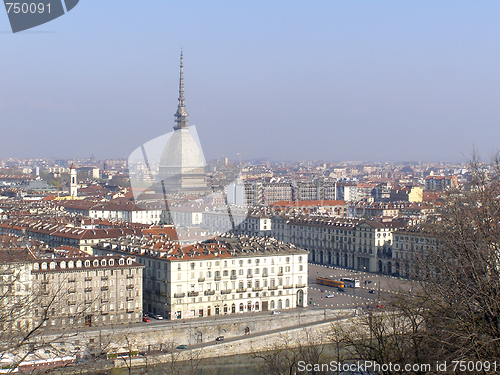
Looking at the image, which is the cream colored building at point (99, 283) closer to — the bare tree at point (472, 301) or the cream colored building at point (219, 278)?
the cream colored building at point (219, 278)

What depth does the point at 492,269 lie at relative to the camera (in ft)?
28.5

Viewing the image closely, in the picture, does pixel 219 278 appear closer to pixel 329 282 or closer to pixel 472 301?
pixel 329 282

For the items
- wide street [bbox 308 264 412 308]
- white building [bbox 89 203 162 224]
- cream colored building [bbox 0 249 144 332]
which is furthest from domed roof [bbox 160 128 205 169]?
cream colored building [bbox 0 249 144 332]

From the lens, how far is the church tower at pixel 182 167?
197 ft

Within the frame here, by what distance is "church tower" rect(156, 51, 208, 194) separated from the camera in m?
60.0

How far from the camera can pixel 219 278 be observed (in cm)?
2284

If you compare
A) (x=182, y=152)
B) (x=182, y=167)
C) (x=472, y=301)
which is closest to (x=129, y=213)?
(x=182, y=167)

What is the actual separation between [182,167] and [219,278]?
4071 centimetres

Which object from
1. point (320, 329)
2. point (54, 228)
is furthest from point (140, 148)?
point (54, 228)

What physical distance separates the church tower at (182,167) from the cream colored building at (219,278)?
33.8m

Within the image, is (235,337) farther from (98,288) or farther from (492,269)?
(492,269)

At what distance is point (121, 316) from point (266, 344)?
395 cm

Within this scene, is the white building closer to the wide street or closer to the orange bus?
the wide street

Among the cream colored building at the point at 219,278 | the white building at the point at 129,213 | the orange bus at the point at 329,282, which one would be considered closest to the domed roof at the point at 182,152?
the white building at the point at 129,213
